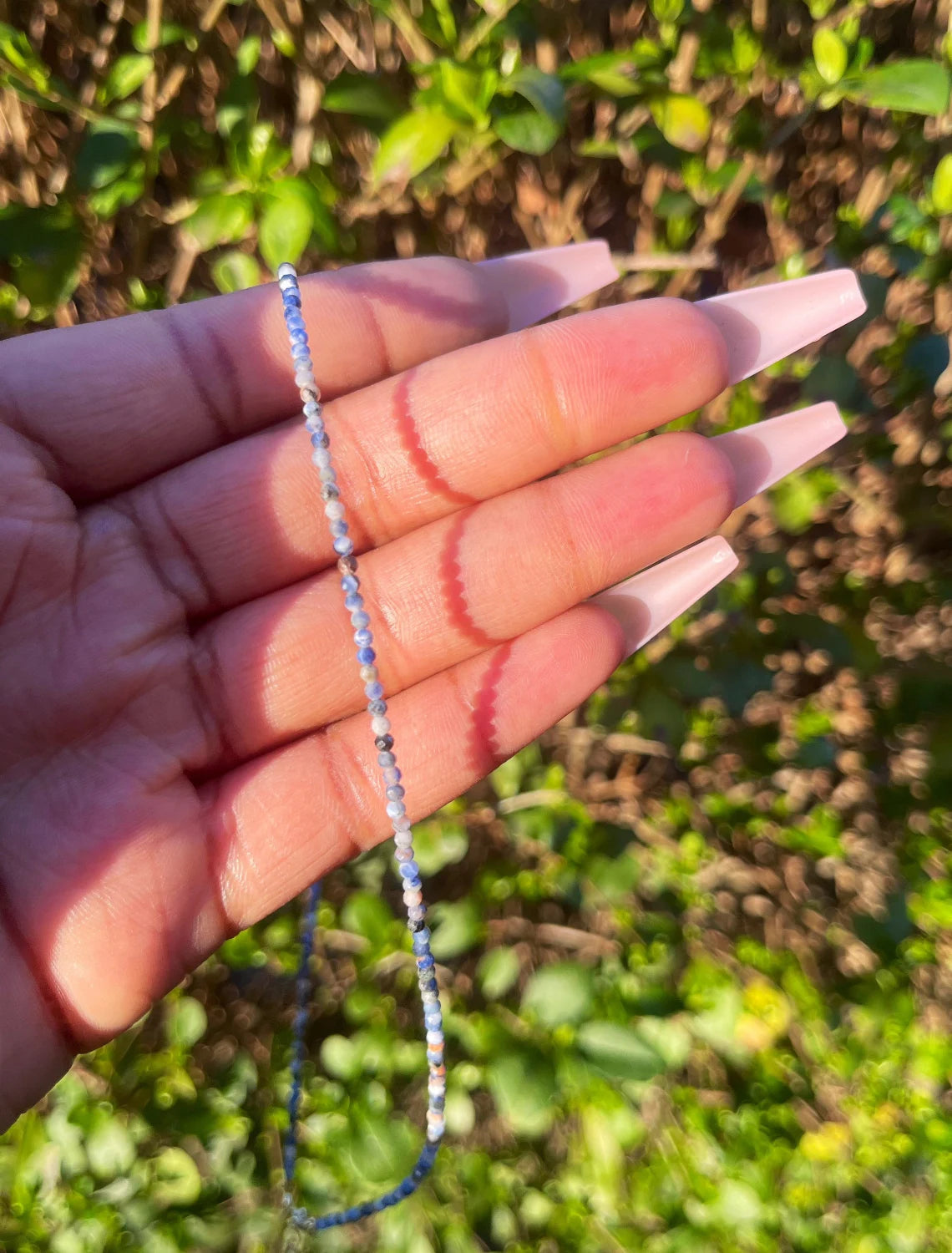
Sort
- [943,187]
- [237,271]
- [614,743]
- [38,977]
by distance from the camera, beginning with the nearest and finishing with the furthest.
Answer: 1. [38,977]
2. [943,187]
3. [237,271]
4. [614,743]

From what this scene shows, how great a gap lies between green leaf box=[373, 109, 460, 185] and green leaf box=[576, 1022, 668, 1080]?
1.14 meters

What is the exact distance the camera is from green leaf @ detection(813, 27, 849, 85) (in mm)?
1034

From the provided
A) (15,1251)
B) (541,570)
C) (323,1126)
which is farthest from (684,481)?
(15,1251)

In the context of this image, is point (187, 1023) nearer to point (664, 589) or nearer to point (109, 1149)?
point (109, 1149)

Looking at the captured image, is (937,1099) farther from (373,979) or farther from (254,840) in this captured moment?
(254,840)

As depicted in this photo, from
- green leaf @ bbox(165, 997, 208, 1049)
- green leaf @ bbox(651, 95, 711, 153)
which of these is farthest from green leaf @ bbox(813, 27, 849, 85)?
green leaf @ bbox(165, 997, 208, 1049)

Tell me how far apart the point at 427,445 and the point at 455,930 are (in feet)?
2.42

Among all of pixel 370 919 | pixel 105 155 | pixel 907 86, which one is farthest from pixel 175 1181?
pixel 907 86

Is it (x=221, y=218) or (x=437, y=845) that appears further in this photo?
(x=437, y=845)

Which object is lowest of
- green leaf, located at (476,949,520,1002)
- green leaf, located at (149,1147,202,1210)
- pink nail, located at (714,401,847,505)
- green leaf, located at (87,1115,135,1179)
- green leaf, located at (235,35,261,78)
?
green leaf, located at (149,1147,202,1210)

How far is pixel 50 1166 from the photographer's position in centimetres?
134

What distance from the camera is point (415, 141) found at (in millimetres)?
1023

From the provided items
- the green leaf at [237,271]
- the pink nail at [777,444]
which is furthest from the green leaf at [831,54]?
the green leaf at [237,271]

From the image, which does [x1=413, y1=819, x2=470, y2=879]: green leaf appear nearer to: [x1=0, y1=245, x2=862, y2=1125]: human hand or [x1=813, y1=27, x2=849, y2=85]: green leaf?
[x1=0, y1=245, x2=862, y2=1125]: human hand
